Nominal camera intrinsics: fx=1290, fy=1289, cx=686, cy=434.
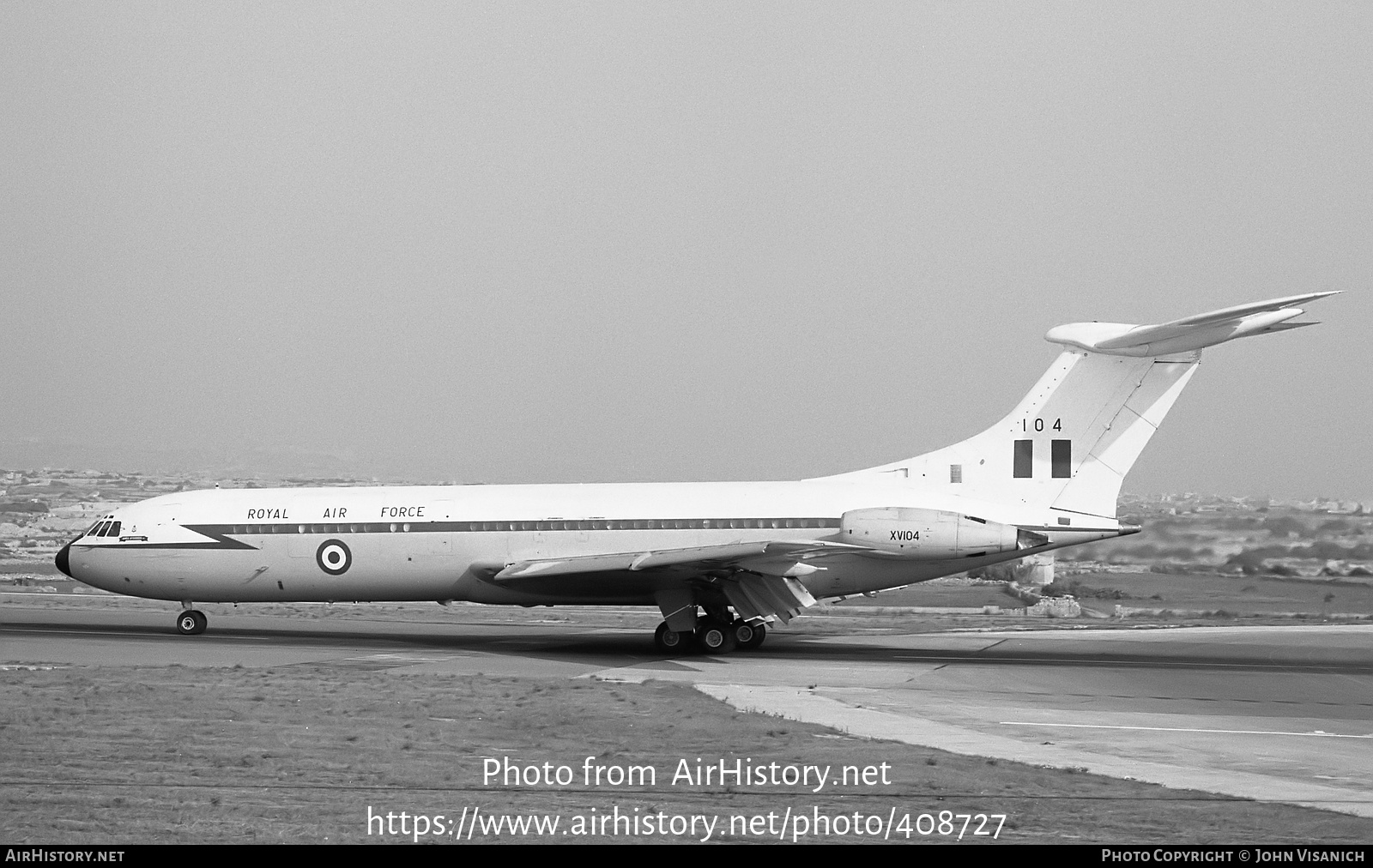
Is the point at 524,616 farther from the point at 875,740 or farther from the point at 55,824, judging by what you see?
the point at 55,824

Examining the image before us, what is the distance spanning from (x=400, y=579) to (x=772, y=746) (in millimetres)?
14292

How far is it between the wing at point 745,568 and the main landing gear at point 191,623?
7.98 metres

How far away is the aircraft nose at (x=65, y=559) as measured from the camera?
28359 mm

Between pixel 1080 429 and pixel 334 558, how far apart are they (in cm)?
1531

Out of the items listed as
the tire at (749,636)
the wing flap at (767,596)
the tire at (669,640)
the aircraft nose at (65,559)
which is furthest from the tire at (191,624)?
the wing flap at (767,596)

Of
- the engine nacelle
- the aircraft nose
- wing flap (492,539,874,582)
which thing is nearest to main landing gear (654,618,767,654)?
wing flap (492,539,874,582)

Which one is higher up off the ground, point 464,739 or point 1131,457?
point 1131,457

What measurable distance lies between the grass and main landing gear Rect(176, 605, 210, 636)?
9.91 metres

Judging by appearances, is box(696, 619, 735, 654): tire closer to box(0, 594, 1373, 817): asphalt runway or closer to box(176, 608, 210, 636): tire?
box(0, 594, 1373, 817): asphalt runway

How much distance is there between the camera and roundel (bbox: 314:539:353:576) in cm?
2641

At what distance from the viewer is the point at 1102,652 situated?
24.3 metres

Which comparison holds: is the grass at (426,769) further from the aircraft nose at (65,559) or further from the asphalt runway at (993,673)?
the aircraft nose at (65,559)

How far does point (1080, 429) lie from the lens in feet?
84.3
